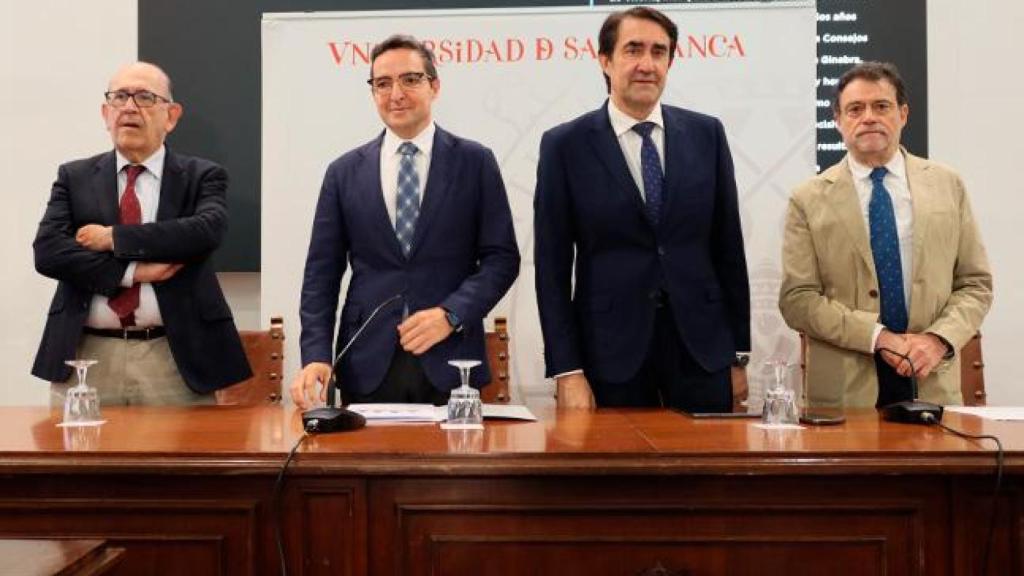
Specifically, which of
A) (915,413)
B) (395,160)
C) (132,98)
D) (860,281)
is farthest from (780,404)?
(132,98)

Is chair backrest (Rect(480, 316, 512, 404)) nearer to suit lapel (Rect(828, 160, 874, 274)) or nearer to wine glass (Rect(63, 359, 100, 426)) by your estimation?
suit lapel (Rect(828, 160, 874, 274))

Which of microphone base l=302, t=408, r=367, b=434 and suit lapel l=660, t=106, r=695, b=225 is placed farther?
suit lapel l=660, t=106, r=695, b=225

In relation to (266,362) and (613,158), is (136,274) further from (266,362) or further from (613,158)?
(613,158)

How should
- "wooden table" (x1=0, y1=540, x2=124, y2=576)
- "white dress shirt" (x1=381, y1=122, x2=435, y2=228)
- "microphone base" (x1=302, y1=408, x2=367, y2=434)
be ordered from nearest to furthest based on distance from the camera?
"wooden table" (x1=0, y1=540, x2=124, y2=576)
"microphone base" (x1=302, y1=408, x2=367, y2=434)
"white dress shirt" (x1=381, y1=122, x2=435, y2=228)

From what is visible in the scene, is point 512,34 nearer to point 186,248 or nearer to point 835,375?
point 186,248

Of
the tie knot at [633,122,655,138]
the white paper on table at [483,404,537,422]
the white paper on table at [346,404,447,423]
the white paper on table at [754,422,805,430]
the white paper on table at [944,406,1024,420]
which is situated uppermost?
the tie knot at [633,122,655,138]

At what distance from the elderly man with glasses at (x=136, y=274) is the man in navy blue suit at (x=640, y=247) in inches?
39.7

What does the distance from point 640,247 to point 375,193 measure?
0.71m

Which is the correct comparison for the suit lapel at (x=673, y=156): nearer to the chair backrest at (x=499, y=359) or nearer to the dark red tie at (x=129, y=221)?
the chair backrest at (x=499, y=359)

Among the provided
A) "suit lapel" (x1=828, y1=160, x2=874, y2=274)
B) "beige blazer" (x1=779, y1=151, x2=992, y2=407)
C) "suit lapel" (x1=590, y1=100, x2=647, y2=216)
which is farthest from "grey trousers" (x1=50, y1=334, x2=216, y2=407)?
"suit lapel" (x1=828, y1=160, x2=874, y2=274)

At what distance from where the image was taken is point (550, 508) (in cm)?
163

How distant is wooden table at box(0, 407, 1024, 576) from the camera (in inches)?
63.6

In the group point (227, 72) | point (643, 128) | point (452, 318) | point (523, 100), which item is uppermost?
point (227, 72)

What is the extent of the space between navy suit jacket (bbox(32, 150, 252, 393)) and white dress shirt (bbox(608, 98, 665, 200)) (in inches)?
47.1
